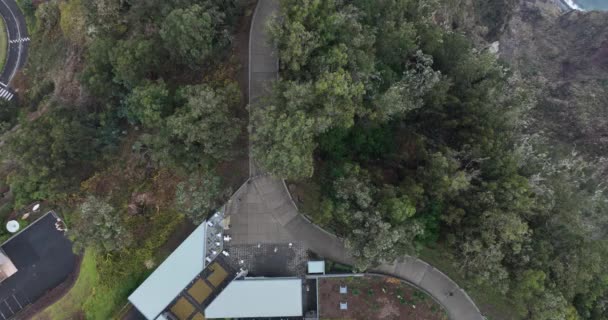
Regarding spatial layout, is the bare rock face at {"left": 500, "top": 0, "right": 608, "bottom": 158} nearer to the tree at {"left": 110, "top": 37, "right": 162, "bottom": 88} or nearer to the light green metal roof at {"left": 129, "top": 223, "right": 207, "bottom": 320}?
the light green metal roof at {"left": 129, "top": 223, "right": 207, "bottom": 320}

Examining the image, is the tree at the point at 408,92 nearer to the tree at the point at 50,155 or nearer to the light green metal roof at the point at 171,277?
the light green metal roof at the point at 171,277

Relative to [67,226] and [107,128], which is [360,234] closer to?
[107,128]

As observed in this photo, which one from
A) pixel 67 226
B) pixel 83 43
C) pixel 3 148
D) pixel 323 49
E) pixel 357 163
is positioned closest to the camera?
pixel 323 49

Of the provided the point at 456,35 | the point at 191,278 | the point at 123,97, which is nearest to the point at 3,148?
the point at 123,97

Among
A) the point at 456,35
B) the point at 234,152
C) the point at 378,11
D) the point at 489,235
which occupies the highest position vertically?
the point at 378,11

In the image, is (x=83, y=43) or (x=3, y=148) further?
(x=83, y=43)
